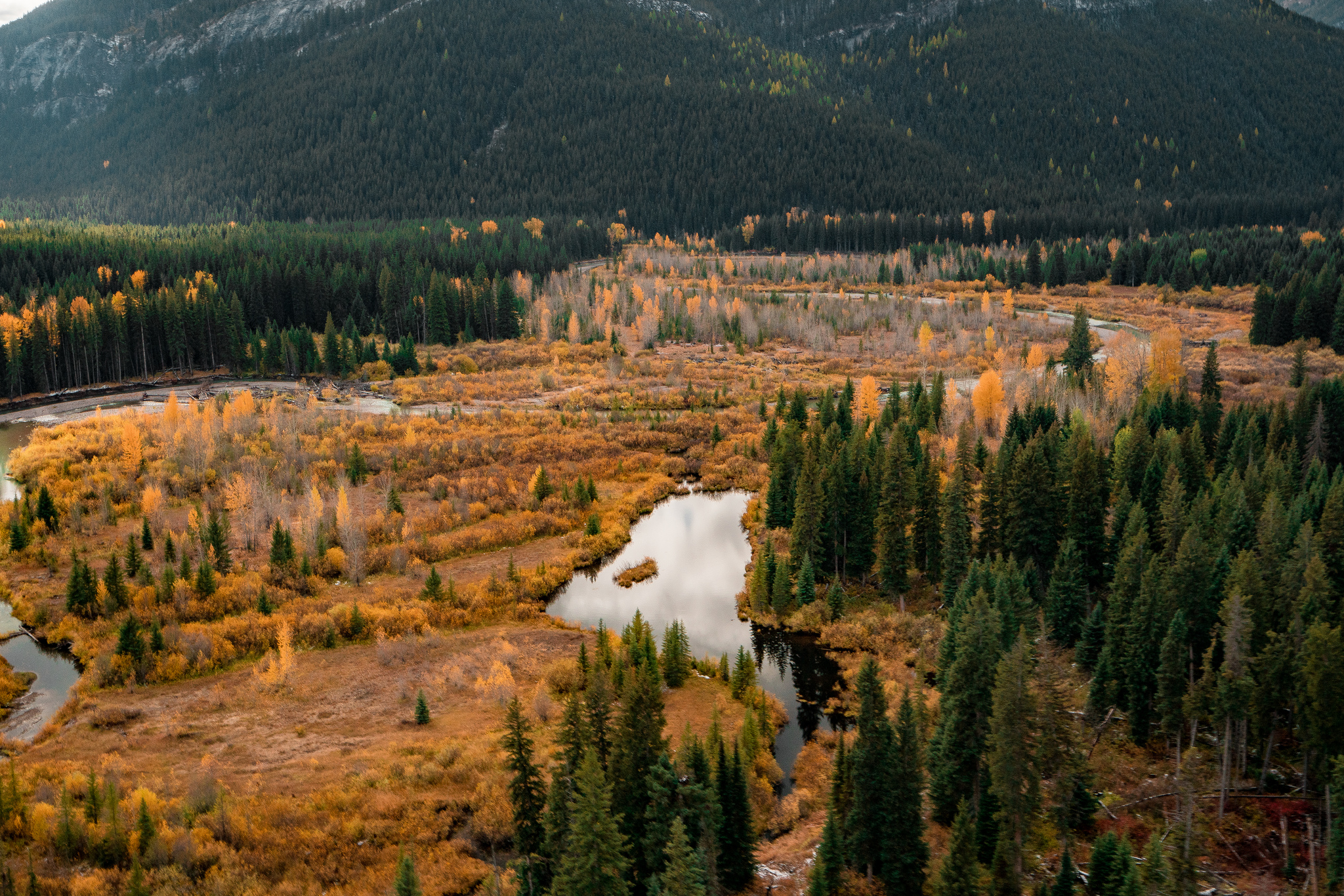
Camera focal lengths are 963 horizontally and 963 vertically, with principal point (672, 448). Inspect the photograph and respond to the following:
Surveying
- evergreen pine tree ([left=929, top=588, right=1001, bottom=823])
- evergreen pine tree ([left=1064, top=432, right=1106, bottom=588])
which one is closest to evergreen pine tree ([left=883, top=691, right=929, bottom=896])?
evergreen pine tree ([left=929, top=588, right=1001, bottom=823])

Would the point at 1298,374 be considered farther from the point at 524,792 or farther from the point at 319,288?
the point at 319,288

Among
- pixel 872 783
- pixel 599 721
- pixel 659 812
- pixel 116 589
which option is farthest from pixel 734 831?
pixel 116 589

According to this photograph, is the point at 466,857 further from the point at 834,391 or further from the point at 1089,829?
the point at 834,391

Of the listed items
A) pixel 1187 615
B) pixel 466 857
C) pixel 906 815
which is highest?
pixel 1187 615

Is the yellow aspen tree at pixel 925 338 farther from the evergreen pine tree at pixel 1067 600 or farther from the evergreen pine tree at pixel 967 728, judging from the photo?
the evergreen pine tree at pixel 967 728

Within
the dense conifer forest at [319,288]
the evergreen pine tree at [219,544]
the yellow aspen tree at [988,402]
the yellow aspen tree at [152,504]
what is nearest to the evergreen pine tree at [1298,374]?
the dense conifer forest at [319,288]

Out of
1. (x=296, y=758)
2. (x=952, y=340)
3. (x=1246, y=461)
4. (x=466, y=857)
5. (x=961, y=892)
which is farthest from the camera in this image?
(x=952, y=340)

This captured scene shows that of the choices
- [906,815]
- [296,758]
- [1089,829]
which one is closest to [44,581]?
[296,758]
